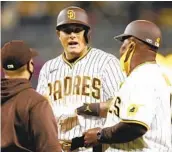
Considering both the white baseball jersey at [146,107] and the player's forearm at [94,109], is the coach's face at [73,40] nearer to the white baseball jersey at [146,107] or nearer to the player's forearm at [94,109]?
the player's forearm at [94,109]

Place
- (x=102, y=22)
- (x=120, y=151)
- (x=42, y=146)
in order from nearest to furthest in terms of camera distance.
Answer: (x=42, y=146)
(x=120, y=151)
(x=102, y=22)

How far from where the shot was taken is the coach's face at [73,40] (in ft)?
7.17

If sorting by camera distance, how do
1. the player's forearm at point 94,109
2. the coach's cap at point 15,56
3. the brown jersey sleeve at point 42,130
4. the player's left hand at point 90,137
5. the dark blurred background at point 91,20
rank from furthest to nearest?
the dark blurred background at point 91,20, the player's forearm at point 94,109, the player's left hand at point 90,137, the coach's cap at point 15,56, the brown jersey sleeve at point 42,130

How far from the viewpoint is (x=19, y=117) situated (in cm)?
155

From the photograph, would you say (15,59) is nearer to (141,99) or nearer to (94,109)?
(141,99)

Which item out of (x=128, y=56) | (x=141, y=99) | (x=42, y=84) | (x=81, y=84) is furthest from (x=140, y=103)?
(x=42, y=84)

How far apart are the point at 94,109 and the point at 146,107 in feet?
1.90

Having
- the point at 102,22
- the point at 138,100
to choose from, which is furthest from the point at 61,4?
the point at 138,100

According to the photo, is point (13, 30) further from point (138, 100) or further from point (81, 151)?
point (138, 100)

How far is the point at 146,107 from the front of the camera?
1565 mm

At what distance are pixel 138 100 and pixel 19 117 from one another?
36 centimetres

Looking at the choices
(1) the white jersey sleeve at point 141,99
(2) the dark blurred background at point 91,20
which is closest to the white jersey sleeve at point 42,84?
(2) the dark blurred background at point 91,20

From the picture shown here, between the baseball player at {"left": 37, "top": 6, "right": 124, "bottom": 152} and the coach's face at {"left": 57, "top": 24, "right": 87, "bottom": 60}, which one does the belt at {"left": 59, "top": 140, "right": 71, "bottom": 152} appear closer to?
the baseball player at {"left": 37, "top": 6, "right": 124, "bottom": 152}

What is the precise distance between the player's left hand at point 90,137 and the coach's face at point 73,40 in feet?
1.14
